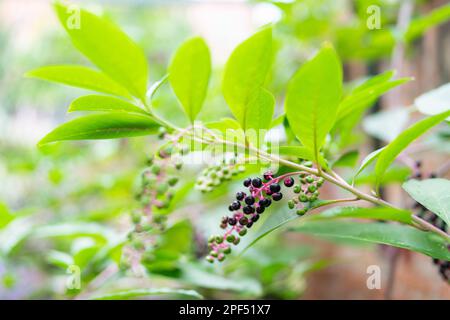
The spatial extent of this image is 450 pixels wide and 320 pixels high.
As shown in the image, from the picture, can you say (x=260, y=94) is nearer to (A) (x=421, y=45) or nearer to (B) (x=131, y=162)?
(A) (x=421, y=45)

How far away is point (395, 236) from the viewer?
0.62 metres

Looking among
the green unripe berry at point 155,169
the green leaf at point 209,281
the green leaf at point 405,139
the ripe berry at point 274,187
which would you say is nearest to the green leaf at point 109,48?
the green unripe berry at point 155,169

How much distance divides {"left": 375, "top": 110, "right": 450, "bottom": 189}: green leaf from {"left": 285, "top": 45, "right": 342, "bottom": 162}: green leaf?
0.10m

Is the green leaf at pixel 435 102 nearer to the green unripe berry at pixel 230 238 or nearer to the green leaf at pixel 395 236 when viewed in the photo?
the green leaf at pixel 395 236

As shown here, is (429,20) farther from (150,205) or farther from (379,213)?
(150,205)

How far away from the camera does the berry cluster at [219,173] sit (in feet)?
1.95

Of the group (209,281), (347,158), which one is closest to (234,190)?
(209,281)

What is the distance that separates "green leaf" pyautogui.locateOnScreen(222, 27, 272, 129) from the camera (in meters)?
0.51

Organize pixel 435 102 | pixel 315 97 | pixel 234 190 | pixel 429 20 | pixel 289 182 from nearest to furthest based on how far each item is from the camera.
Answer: pixel 315 97
pixel 289 182
pixel 435 102
pixel 429 20
pixel 234 190

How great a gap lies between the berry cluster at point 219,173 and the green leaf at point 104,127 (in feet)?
0.33

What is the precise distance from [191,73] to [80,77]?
15 cm

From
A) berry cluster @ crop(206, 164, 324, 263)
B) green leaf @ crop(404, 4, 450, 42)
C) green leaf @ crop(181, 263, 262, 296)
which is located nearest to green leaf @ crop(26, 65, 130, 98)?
A: berry cluster @ crop(206, 164, 324, 263)
